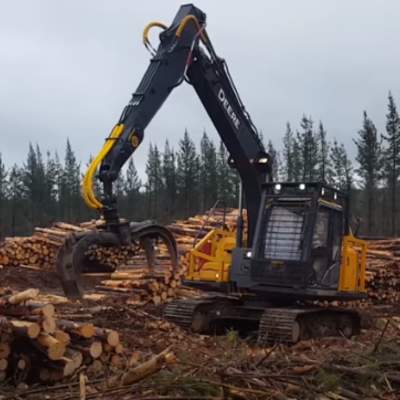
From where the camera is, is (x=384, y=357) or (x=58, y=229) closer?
(x=384, y=357)

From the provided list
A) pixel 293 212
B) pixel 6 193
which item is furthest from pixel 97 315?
pixel 6 193

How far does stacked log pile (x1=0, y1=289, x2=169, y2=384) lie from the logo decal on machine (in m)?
5.91

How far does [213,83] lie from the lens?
12.4 metres

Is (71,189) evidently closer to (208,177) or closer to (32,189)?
(32,189)

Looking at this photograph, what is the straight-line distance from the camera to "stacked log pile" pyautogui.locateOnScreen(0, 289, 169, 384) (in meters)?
6.94

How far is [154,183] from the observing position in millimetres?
71500

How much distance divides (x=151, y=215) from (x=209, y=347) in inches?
2227

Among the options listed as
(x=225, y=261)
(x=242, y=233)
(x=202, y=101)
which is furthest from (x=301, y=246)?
(x=202, y=101)

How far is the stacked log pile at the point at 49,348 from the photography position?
694cm

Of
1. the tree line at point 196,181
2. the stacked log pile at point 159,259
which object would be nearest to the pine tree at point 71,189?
the tree line at point 196,181

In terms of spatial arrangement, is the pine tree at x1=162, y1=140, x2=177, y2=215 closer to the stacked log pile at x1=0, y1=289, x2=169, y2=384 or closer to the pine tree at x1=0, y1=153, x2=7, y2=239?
the pine tree at x1=0, y1=153, x2=7, y2=239

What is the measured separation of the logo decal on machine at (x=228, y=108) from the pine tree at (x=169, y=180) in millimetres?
49182

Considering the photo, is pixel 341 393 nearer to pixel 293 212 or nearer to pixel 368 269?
pixel 293 212

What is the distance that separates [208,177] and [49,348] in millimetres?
58991
